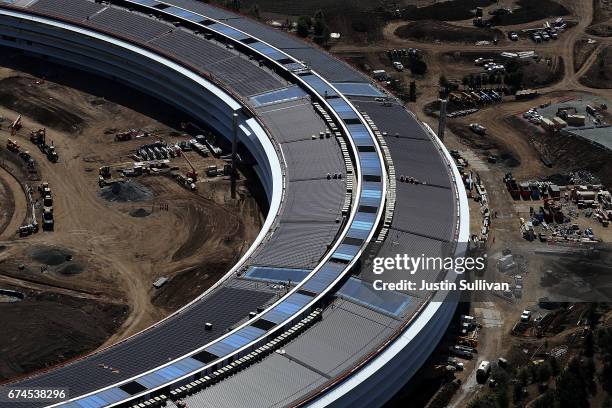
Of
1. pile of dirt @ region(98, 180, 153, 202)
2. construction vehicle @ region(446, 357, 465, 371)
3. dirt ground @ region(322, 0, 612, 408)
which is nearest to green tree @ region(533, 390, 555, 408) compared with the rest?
dirt ground @ region(322, 0, 612, 408)

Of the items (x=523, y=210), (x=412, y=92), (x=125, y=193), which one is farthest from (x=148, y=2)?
(x=523, y=210)

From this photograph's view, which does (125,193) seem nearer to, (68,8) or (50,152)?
(50,152)

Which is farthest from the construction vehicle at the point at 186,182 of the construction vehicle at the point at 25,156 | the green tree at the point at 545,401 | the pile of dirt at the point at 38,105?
the green tree at the point at 545,401

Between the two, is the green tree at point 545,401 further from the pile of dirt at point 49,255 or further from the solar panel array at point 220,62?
the solar panel array at point 220,62

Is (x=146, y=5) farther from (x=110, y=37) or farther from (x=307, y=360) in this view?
(x=307, y=360)

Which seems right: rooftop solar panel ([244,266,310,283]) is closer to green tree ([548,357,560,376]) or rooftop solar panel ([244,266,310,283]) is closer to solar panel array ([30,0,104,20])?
green tree ([548,357,560,376])

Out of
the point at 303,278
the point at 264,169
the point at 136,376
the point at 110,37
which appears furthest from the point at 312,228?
the point at 110,37
